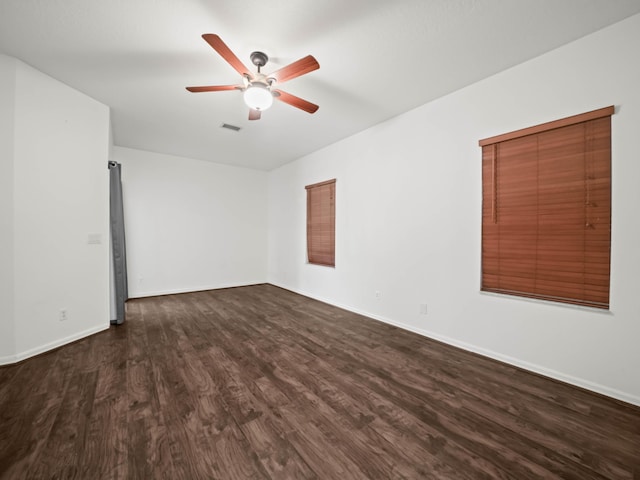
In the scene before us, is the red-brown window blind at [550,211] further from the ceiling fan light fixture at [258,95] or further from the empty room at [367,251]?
the ceiling fan light fixture at [258,95]

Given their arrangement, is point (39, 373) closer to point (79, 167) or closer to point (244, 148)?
point (79, 167)

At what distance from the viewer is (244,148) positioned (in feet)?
16.1

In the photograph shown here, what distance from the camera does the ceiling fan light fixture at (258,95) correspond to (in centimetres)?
219

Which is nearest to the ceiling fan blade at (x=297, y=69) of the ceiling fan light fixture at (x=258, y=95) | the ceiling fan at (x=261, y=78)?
the ceiling fan at (x=261, y=78)

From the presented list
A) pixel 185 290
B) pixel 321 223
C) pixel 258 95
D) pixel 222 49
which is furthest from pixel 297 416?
pixel 185 290

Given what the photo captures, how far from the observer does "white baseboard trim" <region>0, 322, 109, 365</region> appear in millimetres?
2453

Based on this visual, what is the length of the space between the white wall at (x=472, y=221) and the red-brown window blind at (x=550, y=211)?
0.26 ft

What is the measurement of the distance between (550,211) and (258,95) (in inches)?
108

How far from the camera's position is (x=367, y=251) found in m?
3.98

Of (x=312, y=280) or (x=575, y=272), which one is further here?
(x=312, y=280)

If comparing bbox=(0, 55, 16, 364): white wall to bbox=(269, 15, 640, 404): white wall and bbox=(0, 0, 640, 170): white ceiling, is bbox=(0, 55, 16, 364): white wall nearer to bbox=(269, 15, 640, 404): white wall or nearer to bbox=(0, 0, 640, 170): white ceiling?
bbox=(0, 0, 640, 170): white ceiling

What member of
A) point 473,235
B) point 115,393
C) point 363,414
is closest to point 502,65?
point 473,235

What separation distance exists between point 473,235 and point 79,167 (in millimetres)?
4540

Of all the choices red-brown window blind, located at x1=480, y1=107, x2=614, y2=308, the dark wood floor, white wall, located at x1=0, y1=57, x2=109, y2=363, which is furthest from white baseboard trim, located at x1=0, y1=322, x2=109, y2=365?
red-brown window blind, located at x1=480, y1=107, x2=614, y2=308
